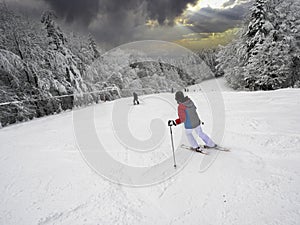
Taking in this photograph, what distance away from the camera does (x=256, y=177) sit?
330cm

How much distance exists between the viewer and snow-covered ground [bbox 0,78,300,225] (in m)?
2.67

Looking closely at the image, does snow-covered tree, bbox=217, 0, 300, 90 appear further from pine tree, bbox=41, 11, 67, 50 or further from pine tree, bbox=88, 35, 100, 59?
pine tree, bbox=88, 35, 100, 59

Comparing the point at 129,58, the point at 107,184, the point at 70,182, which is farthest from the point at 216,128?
the point at 129,58

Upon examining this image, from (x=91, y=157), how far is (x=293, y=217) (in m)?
4.17

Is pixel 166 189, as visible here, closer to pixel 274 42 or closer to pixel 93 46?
pixel 274 42

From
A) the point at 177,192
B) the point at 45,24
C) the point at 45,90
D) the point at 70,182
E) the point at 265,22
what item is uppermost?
the point at 45,24

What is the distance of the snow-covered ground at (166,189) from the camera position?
267 centimetres

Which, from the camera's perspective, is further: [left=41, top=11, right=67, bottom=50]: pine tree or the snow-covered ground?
[left=41, top=11, right=67, bottom=50]: pine tree

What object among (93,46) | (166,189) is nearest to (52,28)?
(93,46)

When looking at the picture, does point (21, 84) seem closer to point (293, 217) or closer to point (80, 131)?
point (80, 131)

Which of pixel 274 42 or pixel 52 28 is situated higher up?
pixel 52 28

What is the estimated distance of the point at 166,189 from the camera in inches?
132

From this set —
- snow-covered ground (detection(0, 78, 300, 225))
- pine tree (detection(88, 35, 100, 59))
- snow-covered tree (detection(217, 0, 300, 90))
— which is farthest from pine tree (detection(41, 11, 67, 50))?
snow-covered tree (detection(217, 0, 300, 90))

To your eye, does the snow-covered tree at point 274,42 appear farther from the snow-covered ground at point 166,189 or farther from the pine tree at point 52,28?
the pine tree at point 52,28
